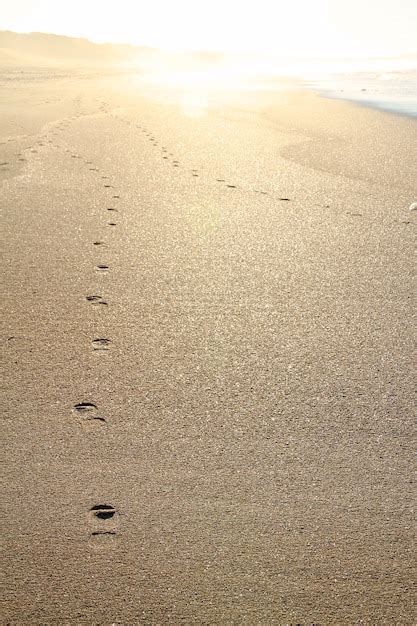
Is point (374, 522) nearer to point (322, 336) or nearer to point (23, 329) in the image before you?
point (322, 336)

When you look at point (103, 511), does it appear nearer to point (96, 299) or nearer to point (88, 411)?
point (88, 411)

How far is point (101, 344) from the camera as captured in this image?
2.82 m

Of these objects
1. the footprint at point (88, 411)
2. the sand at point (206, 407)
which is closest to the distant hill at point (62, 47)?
the sand at point (206, 407)

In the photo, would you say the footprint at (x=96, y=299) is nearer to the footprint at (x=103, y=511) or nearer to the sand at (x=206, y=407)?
the sand at (x=206, y=407)

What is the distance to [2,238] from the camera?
4.10m

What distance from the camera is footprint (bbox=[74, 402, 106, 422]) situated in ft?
7.55

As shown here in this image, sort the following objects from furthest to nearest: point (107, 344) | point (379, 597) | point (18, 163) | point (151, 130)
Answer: point (151, 130) < point (18, 163) < point (107, 344) < point (379, 597)

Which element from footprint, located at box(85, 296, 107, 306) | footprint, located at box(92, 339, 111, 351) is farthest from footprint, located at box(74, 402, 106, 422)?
footprint, located at box(85, 296, 107, 306)

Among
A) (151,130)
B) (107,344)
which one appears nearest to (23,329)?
(107,344)

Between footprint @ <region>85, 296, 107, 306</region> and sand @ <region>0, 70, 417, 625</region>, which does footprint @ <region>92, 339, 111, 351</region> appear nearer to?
sand @ <region>0, 70, 417, 625</region>

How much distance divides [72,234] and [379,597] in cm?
314

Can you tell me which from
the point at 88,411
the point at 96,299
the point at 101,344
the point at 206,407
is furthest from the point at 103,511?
the point at 96,299

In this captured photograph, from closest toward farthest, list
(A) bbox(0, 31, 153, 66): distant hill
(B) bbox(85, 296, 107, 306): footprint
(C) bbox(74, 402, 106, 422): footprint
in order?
(C) bbox(74, 402, 106, 422): footprint → (B) bbox(85, 296, 107, 306): footprint → (A) bbox(0, 31, 153, 66): distant hill

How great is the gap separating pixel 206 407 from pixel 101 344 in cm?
67
